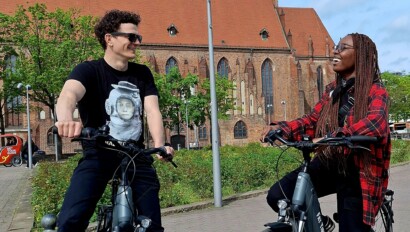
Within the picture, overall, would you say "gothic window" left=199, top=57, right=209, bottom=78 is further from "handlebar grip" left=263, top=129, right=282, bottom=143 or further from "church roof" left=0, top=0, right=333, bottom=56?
"handlebar grip" left=263, top=129, right=282, bottom=143

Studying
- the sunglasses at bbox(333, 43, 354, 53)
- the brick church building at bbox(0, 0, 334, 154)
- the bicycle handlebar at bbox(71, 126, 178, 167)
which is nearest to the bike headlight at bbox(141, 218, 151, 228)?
the bicycle handlebar at bbox(71, 126, 178, 167)

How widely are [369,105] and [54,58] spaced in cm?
3690

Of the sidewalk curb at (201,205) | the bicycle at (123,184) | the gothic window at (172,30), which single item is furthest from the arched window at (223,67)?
the bicycle at (123,184)

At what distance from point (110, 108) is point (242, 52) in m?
58.3

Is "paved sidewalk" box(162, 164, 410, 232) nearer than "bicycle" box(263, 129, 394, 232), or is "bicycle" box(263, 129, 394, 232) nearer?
"bicycle" box(263, 129, 394, 232)

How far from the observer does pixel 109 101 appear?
3631 millimetres

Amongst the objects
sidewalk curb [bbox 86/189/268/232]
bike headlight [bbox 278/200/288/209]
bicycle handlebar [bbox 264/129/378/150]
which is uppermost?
bicycle handlebar [bbox 264/129/378/150]

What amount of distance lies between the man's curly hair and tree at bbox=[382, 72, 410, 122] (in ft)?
236

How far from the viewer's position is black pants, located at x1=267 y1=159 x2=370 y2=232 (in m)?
3.82

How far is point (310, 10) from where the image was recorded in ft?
231

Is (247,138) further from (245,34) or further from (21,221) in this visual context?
(21,221)

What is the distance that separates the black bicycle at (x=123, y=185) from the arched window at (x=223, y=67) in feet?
186

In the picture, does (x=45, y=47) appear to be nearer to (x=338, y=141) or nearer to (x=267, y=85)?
(x=267, y=85)

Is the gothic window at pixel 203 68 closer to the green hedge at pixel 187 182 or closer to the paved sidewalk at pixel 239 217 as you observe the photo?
the green hedge at pixel 187 182
